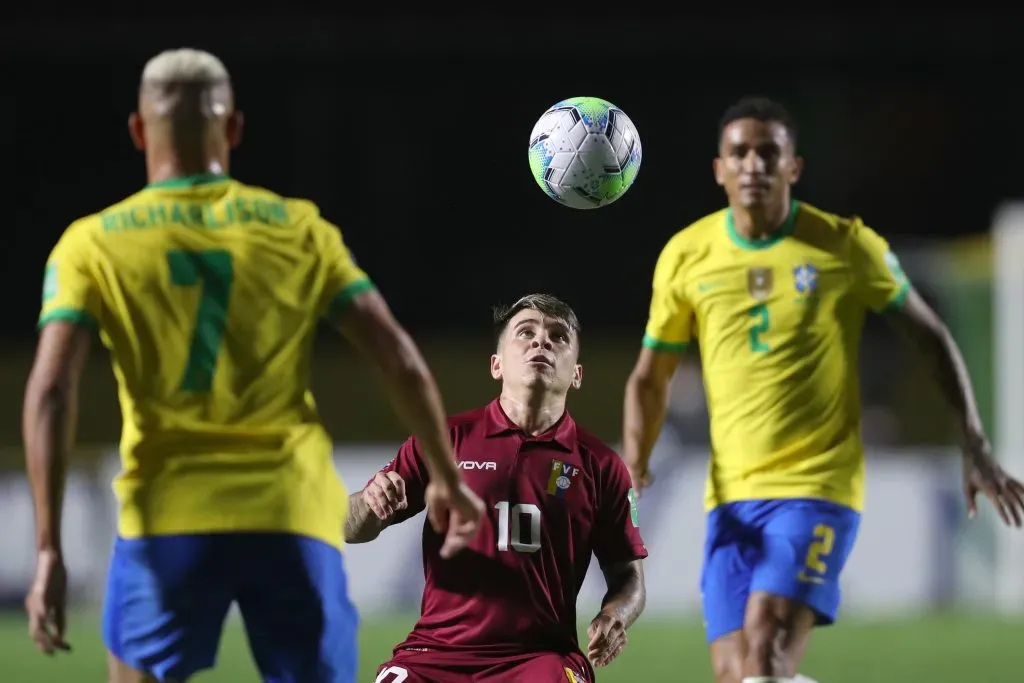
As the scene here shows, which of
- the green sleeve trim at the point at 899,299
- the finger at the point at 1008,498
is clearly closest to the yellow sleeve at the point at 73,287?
the green sleeve trim at the point at 899,299

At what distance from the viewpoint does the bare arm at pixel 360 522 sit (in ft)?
15.5

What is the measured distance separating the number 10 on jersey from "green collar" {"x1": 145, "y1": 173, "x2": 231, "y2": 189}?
145 centimetres

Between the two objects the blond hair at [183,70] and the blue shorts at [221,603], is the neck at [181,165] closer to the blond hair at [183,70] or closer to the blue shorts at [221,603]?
the blond hair at [183,70]

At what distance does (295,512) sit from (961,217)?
63.7ft

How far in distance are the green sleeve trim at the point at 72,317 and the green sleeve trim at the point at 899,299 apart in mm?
3063

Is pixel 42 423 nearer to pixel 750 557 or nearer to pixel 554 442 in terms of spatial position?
pixel 554 442

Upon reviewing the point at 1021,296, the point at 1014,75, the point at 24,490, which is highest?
the point at 1014,75

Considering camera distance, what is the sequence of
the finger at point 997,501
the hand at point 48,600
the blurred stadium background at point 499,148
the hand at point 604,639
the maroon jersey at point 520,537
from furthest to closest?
1. the blurred stadium background at point 499,148
2. the finger at point 997,501
3. the maroon jersey at point 520,537
4. the hand at point 604,639
5. the hand at point 48,600

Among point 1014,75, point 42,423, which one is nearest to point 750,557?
point 42,423

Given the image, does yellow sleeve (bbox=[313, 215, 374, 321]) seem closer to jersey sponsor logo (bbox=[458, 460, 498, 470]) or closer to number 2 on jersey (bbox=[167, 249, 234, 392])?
number 2 on jersey (bbox=[167, 249, 234, 392])

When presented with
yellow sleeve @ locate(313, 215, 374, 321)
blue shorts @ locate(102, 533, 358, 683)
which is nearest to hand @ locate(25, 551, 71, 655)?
blue shorts @ locate(102, 533, 358, 683)

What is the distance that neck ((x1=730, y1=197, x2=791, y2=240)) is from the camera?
233 inches

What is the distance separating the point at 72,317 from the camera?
3.69 m

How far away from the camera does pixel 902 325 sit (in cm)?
584
